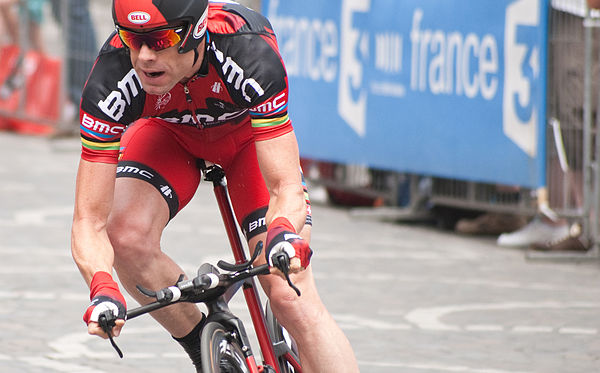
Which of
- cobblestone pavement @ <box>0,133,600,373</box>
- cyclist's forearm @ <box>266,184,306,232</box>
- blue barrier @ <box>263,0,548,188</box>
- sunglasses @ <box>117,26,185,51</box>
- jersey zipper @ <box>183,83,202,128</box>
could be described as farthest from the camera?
blue barrier @ <box>263,0,548,188</box>

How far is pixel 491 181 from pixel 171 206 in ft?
18.6

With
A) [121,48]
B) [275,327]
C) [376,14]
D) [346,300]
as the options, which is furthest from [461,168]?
[121,48]

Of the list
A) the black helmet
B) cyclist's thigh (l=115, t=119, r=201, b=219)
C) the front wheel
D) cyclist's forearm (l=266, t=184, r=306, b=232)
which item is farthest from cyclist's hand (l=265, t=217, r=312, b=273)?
cyclist's thigh (l=115, t=119, r=201, b=219)

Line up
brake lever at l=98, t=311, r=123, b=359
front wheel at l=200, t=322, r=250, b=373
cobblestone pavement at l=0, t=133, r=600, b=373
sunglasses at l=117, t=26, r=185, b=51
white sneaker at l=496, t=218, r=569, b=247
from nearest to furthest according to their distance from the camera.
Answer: brake lever at l=98, t=311, r=123, b=359 < sunglasses at l=117, t=26, r=185, b=51 < front wheel at l=200, t=322, r=250, b=373 < cobblestone pavement at l=0, t=133, r=600, b=373 < white sneaker at l=496, t=218, r=569, b=247

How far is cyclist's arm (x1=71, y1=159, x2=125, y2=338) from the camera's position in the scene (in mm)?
3908

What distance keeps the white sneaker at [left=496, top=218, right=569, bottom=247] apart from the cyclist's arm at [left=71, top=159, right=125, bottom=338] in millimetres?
6111

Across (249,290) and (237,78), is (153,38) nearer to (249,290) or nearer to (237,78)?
(237,78)

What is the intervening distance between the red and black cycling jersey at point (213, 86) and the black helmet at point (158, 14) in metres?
0.24

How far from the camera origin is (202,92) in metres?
4.11

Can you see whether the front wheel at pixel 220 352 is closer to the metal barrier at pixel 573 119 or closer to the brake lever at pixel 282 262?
the brake lever at pixel 282 262

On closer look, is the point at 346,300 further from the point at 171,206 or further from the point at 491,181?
the point at 171,206

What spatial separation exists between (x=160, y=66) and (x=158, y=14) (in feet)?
0.57

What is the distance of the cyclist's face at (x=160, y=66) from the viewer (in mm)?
3752

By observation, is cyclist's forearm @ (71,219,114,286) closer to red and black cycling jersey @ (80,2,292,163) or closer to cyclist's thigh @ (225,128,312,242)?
red and black cycling jersey @ (80,2,292,163)
